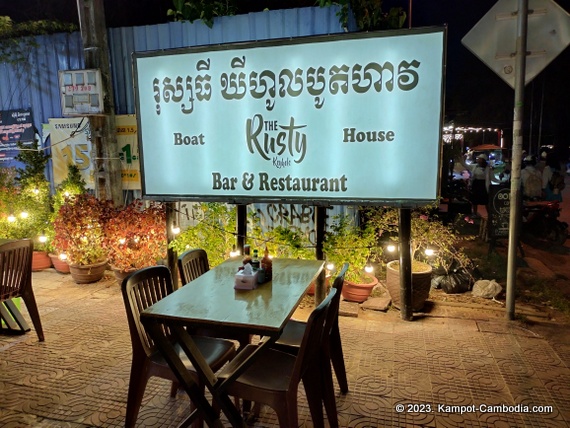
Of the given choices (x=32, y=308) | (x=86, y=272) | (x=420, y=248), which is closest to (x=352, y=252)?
(x=420, y=248)

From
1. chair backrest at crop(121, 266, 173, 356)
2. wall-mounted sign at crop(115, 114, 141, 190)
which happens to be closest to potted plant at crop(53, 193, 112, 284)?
wall-mounted sign at crop(115, 114, 141, 190)

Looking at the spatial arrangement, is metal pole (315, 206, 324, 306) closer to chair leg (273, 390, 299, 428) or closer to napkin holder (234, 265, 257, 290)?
napkin holder (234, 265, 257, 290)

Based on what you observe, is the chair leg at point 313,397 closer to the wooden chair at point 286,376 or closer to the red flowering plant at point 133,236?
the wooden chair at point 286,376

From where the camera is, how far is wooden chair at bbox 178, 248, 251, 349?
3777 mm

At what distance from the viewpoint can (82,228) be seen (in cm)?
646

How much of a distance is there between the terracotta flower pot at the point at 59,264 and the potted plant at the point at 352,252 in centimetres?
463

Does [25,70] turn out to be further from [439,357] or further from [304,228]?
[439,357]

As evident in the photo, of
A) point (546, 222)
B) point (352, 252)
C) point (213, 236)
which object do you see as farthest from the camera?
point (546, 222)

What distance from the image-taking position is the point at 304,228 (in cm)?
634

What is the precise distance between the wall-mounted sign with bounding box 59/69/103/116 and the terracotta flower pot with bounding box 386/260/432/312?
500 centimetres

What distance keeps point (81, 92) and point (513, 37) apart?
19.6 ft

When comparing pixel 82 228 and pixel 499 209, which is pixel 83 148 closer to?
pixel 82 228

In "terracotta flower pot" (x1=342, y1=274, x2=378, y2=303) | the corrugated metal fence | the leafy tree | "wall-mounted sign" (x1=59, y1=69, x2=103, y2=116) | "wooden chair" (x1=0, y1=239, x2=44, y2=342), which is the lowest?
"terracotta flower pot" (x1=342, y1=274, x2=378, y2=303)

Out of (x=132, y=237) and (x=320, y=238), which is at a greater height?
(x=320, y=238)
